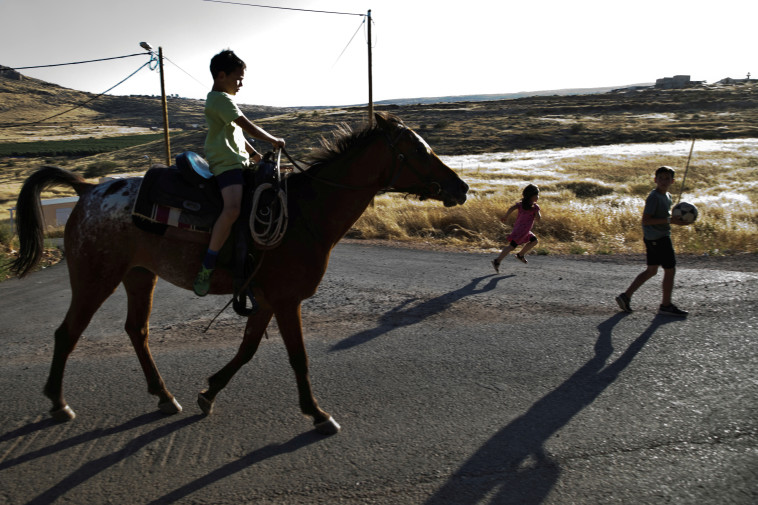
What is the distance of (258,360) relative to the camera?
5.28 metres

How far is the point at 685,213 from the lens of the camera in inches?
265

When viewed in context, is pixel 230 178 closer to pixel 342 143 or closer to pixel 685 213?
pixel 342 143

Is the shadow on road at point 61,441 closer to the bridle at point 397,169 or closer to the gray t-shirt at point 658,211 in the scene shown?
the bridle at point 397,169

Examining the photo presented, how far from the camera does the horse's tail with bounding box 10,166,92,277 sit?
15.1 ft

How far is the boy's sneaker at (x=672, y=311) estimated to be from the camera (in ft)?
21.0

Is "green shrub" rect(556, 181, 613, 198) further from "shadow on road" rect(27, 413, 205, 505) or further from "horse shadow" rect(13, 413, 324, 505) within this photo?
"shadow on road" rect(27, 413, 205, 505)

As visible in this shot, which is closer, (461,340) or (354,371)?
(354,371)

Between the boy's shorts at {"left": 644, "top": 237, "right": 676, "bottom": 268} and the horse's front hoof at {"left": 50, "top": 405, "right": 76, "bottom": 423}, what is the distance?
6658 mm

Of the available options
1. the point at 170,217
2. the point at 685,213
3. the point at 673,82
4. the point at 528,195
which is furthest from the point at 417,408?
the point at 673,82

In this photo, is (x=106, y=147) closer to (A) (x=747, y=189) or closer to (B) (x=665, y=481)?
(A) (x=747, y=189)

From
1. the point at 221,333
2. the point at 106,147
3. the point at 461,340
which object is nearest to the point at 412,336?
the point at 461,340

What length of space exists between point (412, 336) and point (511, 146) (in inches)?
1917

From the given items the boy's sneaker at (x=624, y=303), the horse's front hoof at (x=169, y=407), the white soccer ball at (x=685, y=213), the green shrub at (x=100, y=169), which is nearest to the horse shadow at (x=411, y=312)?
the horse's front hoof at (x=169, y=407)

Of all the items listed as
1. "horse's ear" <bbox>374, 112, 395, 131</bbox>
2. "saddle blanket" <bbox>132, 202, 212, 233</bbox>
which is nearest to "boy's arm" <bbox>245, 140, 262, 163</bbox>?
"saddle blanket" <bbox>132, 202, 212, 233</bbox>
